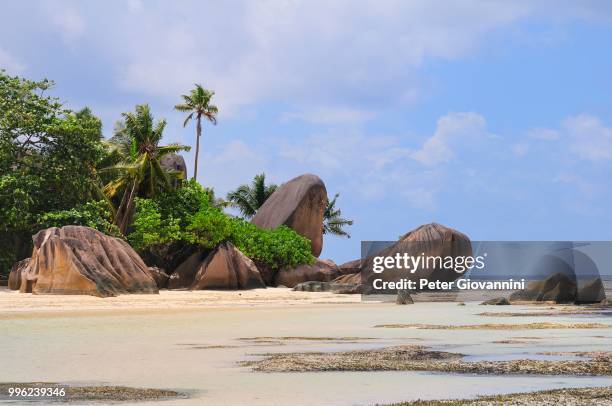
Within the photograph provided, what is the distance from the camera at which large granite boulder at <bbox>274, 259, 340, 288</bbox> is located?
46.2 meters

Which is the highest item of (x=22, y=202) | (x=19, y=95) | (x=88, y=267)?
(x=19, y=95)

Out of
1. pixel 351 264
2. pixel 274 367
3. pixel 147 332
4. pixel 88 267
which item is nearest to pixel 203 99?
pixel 351 264

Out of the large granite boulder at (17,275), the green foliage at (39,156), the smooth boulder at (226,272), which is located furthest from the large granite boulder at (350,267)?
the large granite boulder at (17,275)

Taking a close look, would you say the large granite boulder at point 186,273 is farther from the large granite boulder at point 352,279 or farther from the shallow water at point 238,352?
the shallow water at point 238,352

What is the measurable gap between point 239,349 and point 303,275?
35388 millimetres

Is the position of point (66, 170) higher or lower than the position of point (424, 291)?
higher

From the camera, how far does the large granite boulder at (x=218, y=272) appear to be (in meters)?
38.8

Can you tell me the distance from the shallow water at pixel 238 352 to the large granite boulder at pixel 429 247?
77.0 feet

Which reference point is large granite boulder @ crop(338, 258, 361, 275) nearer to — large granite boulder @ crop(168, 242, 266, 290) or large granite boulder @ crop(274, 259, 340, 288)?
large granite boulder @ crop(274, 259, 340, 288)

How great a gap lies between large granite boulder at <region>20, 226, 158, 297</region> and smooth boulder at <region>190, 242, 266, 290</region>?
25.8ft

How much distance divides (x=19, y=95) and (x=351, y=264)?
25000mm

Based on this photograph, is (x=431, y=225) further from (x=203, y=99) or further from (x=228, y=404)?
(x=228, y=404)

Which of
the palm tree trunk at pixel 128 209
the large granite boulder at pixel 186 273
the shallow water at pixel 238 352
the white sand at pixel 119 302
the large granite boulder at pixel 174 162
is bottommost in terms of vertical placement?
the shallow water at pixel 238 352

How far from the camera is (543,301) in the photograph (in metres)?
31.3
